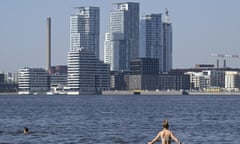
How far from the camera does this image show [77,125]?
93.4m

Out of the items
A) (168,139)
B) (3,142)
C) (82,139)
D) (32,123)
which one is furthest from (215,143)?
(32,123)

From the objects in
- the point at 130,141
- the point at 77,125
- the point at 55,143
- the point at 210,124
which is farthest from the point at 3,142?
the point at 210,124

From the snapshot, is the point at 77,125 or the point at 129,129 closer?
the point at 129,129

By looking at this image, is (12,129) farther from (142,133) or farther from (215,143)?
(215,143)

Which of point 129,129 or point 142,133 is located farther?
point 129,129

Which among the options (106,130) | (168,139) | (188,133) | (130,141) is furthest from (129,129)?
(168,139)

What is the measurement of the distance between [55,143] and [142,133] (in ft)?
43.7

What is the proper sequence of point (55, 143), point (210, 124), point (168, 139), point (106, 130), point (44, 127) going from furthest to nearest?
point (210, 124)
point (44, 127)
point (106, 130)
point (55, 143)
point (168, 139)

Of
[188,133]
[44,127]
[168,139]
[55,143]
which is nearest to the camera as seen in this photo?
[168,139]

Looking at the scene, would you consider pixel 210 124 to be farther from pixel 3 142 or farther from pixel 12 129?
pixel 3 142

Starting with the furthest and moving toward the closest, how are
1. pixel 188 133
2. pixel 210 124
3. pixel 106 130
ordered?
pixel 210 124, pixel 106 130, pixel 188 133

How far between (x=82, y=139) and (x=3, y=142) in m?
7.28

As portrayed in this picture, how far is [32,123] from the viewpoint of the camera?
9738cm

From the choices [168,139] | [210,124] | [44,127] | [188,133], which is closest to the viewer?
[168,139]
